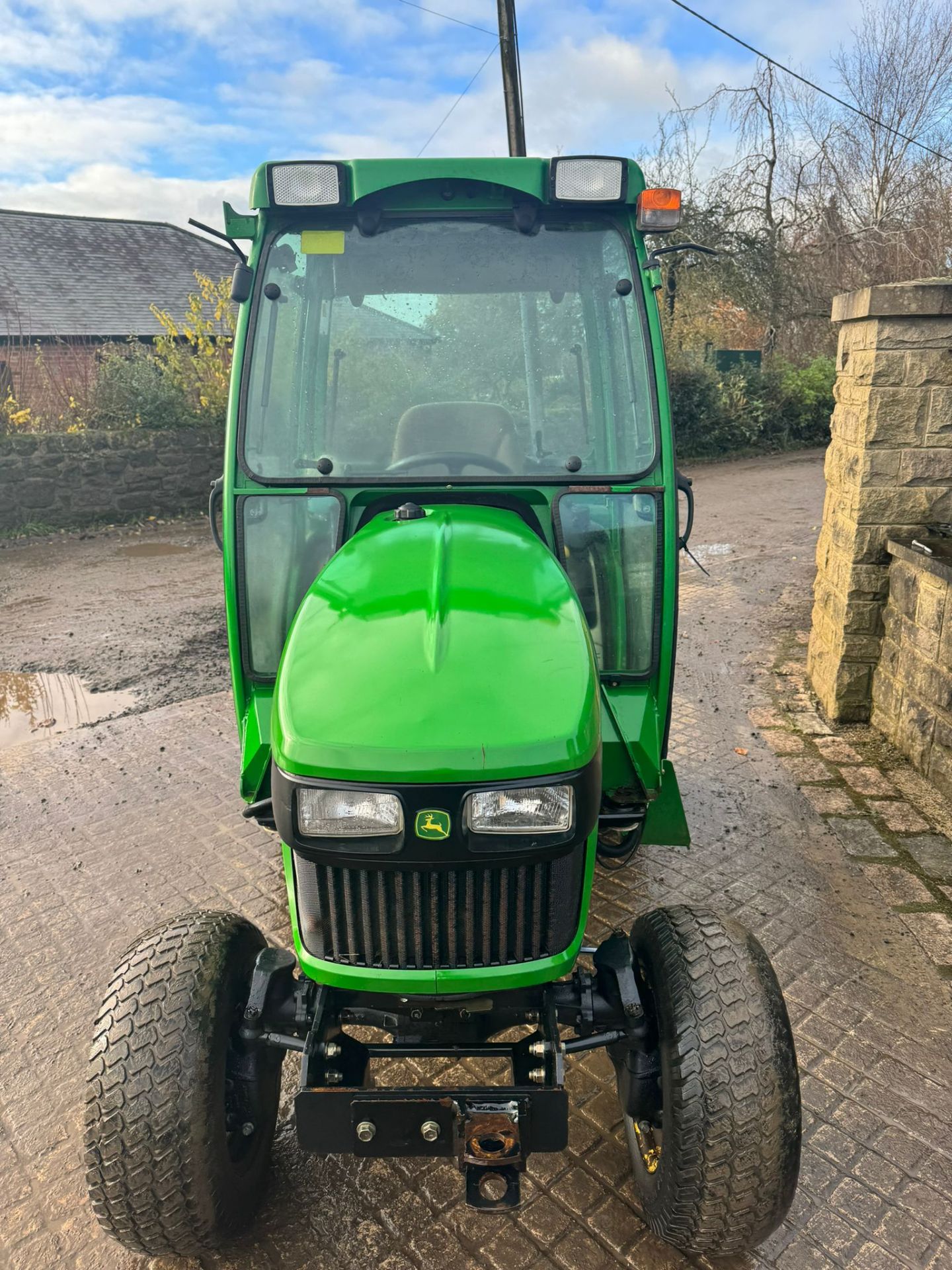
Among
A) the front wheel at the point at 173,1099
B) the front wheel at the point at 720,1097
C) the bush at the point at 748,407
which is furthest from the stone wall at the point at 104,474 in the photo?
the front wheel at the point at 720,1097

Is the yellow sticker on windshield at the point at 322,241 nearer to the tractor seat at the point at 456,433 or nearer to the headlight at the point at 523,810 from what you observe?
the tractor seat at the point at 456,433

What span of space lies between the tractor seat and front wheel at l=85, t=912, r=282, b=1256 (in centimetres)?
161

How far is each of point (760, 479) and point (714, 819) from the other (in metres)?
11.4

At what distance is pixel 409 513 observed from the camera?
2590mm

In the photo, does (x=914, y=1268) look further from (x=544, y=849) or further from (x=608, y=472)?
(x=608, y=472)

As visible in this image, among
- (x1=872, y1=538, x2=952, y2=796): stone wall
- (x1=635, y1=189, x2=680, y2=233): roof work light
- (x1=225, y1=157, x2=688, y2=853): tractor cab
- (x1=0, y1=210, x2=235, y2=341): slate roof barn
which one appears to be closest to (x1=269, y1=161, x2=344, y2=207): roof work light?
(x1=225, y1=157, x2=688, y2=853): tractor cab

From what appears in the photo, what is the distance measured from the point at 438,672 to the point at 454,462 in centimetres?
118

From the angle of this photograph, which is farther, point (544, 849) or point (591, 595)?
point (591, 595)

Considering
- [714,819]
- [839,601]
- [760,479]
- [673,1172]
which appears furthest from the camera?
[760,479]

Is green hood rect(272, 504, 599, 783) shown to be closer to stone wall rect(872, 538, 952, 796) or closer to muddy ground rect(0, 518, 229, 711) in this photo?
stone wall rect(872, 538, 952, 796)

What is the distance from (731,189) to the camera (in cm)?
2038

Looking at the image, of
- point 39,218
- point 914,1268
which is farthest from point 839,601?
point 39,218

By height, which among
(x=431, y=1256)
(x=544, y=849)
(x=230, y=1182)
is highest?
(x=544, y=849)

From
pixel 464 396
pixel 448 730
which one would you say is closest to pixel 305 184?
pixel 464 396
